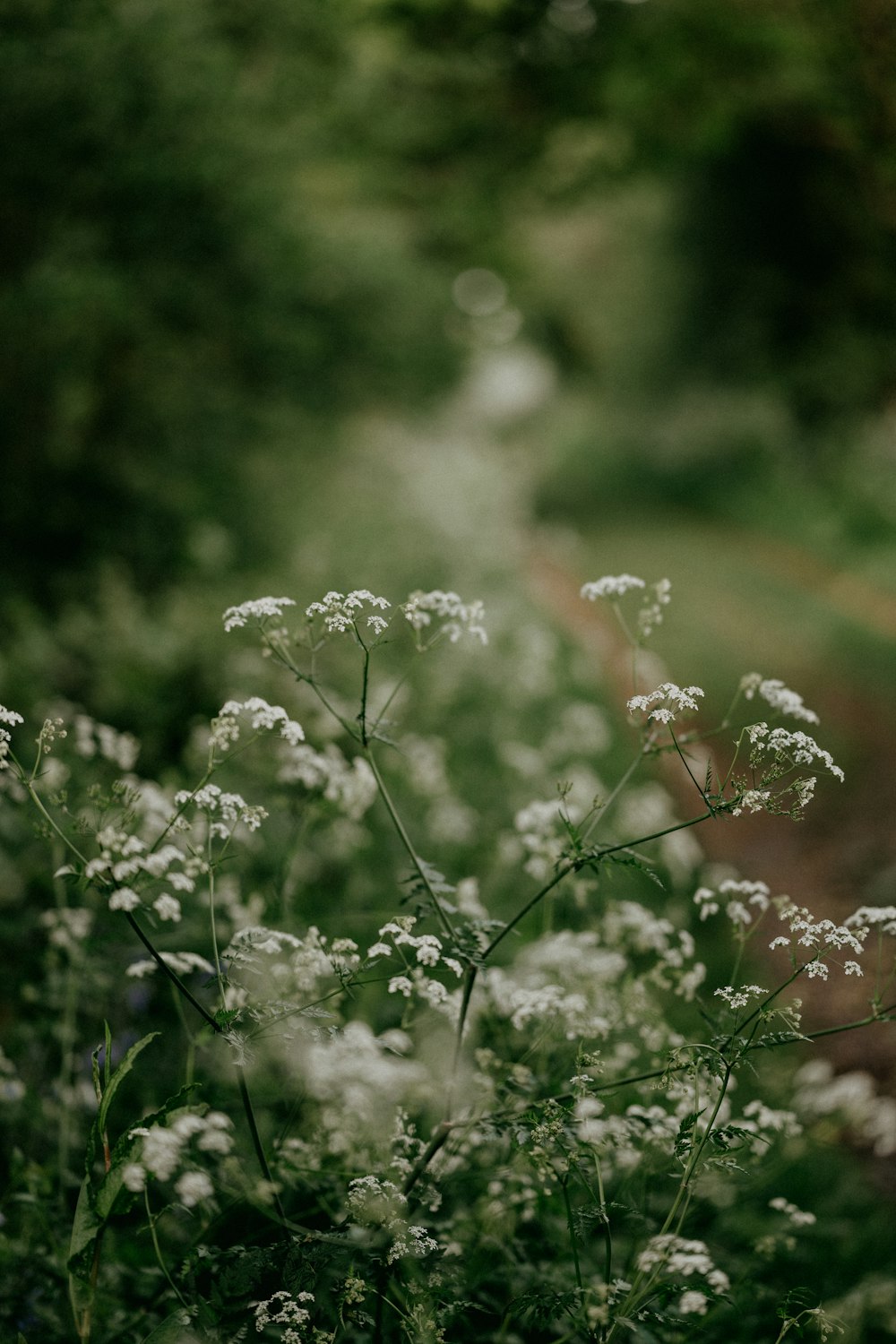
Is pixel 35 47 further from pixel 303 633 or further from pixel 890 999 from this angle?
pixel 890 999

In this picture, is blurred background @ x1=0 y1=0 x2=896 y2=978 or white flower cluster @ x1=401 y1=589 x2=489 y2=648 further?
blurred background @ x1=0 y1=0 x2=896 y2=978

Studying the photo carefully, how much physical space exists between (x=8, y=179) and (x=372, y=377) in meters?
4.40

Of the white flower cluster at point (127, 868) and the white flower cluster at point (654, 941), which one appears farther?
the white flower cluster at point (654, 941)

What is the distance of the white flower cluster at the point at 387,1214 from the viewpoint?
5.49 ft

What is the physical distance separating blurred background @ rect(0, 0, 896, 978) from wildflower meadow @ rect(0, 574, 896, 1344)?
5.98 feet

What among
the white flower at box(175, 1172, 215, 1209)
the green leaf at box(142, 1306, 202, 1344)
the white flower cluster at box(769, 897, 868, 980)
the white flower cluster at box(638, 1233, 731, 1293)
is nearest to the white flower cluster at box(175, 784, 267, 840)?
the white flower at box(175, 1172, 215, 1209)

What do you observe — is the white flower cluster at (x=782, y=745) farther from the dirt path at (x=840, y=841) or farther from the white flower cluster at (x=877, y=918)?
the dirt path at (x=840, y=841)

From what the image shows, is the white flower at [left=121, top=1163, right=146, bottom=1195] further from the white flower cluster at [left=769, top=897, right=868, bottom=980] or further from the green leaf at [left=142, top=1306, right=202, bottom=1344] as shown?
the white flower cluster at [left=769, top=897, right=868, bottom=980]

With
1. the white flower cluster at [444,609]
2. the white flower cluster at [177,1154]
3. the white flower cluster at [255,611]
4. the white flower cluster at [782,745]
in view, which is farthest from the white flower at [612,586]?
the white flower cluster at [177,1154]

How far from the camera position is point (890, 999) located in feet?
17.7

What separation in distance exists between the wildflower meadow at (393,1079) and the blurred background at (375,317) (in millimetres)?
1822

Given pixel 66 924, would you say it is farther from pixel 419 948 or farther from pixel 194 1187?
pixel 419 948

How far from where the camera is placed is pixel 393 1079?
85.4 inches

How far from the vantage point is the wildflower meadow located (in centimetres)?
174
